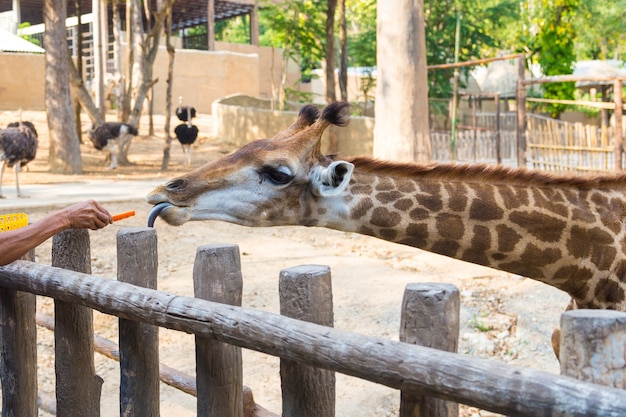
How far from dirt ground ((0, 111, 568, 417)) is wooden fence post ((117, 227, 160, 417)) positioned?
2525mm

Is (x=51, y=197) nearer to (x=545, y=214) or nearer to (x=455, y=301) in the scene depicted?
(x=545, y=214)

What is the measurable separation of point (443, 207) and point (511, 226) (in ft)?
1.10

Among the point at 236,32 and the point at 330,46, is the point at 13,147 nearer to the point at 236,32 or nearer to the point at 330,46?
the point at 330,46

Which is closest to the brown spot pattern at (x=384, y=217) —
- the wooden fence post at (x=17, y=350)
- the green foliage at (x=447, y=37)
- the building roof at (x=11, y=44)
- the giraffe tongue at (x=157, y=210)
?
the giraffe tongue at (x=157, y=210)

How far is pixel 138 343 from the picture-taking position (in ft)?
10.5

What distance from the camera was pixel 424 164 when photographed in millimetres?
3766

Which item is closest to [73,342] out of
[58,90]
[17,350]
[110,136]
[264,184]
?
[17,350]

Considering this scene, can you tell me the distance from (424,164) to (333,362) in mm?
1767

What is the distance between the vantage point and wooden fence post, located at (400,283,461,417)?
2225mm

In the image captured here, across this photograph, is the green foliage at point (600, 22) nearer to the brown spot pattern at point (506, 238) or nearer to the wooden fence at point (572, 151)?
the wooden fence at point (572, 151)

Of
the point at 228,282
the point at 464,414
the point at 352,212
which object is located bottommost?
the point at 464,414

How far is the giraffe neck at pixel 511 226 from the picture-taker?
359 cm

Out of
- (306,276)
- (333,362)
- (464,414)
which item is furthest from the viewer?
(464,414)

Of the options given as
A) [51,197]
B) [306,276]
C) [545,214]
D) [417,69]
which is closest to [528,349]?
[545,214]
